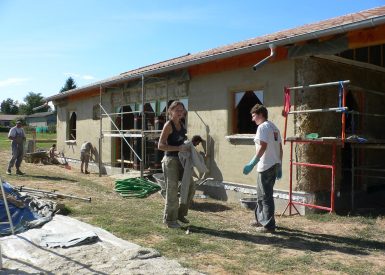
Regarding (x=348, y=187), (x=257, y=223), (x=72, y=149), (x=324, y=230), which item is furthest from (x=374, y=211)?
(x=72, y=149)

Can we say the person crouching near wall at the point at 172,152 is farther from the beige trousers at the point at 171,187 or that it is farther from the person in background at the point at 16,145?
the person in background at the point at 16,145

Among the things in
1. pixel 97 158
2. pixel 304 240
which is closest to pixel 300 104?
pixel 304 240

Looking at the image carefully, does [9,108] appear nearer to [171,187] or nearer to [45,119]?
[45,119]

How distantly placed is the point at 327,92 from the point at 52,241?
5.52 metres

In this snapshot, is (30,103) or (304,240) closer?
(304,240)

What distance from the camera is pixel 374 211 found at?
27.0 ft

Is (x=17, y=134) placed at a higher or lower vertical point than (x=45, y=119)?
lower

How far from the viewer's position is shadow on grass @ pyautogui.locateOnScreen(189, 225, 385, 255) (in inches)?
210

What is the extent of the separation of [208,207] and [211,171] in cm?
151

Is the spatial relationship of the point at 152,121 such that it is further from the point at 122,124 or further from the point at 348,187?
the point at 348,187

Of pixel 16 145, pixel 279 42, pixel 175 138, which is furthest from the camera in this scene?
pixel 16 145

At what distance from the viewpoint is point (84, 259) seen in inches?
172

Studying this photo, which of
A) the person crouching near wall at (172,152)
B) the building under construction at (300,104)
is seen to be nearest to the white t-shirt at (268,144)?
the person crouching near wall at (172,152)

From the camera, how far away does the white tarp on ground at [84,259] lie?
410 centimetres
